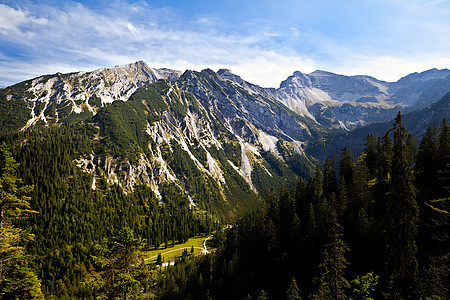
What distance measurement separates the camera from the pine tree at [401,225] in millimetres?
21203

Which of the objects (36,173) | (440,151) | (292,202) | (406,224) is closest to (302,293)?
(292,202)

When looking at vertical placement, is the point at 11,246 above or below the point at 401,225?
above

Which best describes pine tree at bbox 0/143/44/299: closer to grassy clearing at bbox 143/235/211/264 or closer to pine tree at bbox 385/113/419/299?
pine tree at bbox 385/113/419/299

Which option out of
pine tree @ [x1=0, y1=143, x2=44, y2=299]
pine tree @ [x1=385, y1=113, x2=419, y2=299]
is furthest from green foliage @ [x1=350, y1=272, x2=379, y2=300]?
pine tree @ [x1=0, y1=143, x2=44, y2=299]

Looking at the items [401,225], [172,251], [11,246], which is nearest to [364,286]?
[401,225]

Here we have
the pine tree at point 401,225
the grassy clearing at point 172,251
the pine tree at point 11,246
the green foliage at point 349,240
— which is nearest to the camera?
the pine tree at point 11,246

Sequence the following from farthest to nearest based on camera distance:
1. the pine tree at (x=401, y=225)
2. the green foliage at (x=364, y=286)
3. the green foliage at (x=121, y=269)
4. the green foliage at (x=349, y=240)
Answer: the green foliage at (x=364, y=286) < the green foliage at (x=349, y=240) < the pine tree at (x=401, y=225) < the green foliage at (x=121, y=269)

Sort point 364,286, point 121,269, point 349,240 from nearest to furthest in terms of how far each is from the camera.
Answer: point 121,269 < point 364,286 < point 349,240

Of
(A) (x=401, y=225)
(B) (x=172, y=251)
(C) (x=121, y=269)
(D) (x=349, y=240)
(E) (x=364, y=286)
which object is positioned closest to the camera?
(C) (x=121, y=269)

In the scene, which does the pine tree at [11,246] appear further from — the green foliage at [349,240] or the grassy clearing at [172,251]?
the grassy clearing at [172,251]

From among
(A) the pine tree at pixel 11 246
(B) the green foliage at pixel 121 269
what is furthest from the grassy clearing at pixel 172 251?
(B) the green foliage at pixel 121 269

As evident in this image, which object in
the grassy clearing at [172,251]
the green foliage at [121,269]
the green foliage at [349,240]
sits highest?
the green foliage at [121,269]

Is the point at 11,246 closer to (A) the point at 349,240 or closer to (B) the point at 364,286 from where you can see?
(B) the point at 364,286

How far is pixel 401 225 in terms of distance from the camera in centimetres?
2170
